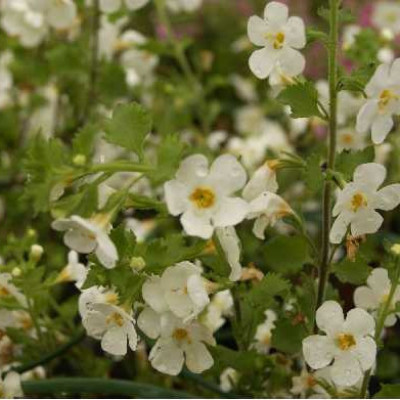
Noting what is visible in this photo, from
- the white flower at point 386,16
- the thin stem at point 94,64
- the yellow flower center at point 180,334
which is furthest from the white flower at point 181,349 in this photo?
the white flower at point 386,16

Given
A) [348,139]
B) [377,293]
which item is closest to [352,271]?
[377,293]

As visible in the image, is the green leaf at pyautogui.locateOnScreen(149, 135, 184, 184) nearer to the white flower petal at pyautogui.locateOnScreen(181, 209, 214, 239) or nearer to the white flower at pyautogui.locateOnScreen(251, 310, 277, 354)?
the white flower petal at pyautogui.locateOnScreen(181, 209, 214, 239)

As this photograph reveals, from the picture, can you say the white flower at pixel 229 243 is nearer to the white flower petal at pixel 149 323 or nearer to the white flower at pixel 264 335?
the white flower petal at pixel 149 323

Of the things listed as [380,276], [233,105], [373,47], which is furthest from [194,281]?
[233,105]

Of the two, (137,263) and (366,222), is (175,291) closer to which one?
(137,263)

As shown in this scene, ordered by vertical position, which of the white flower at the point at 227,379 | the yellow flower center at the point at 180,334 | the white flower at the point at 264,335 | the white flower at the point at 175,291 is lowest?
the white flower at the point at 227,379

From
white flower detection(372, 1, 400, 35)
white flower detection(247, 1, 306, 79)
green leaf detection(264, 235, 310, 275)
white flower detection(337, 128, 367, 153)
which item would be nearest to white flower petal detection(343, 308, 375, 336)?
green leaf detection(264, 235, 310, 275)
